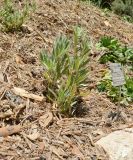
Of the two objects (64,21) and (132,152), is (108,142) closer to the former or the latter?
(132,152)

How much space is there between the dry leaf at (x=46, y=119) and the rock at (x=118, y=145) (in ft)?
1.57

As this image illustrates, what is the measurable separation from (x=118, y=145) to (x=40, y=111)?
797 mm

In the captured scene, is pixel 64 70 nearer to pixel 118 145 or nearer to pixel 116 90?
pixel 116 90

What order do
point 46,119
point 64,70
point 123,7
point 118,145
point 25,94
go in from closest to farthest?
point 118,145
point 46,119
point 25,94
point 64,70
point 123,7

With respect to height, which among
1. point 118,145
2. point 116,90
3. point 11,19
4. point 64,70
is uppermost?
point 11,19

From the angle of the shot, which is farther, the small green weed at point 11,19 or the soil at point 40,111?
the small green weed at point 11,19

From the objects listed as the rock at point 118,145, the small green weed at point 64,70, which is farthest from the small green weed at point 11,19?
the rock at point 118,145

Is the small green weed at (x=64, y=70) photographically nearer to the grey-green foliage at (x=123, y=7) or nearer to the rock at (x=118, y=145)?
the rock at (x=118, y=145)

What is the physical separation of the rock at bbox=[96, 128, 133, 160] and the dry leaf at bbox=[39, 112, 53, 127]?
48cm

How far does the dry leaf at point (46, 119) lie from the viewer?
4154 mm

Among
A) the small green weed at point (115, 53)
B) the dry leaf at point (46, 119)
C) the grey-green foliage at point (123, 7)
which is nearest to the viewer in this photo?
the dry leaf at point (46, 119)

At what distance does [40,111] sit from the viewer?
432cm

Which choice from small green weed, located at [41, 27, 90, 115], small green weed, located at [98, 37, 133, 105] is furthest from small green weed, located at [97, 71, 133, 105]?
small green weed, located at [41, 27, 90, 115]

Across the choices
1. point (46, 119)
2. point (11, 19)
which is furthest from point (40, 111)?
point (11, 19)
